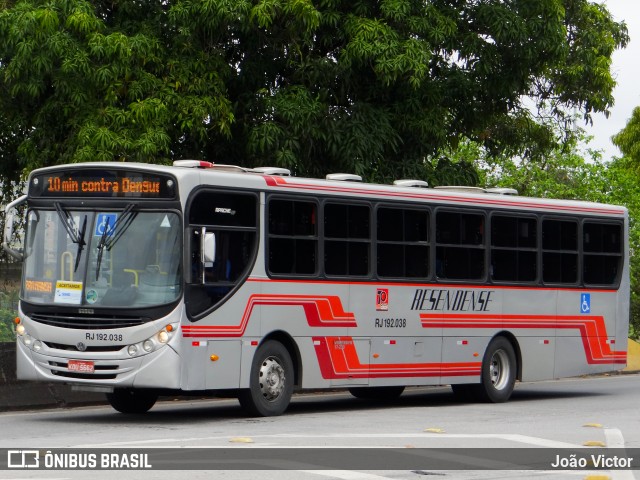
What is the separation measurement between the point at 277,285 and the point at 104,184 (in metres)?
2.57

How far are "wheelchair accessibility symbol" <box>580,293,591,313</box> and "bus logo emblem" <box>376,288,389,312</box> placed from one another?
4819 millimetres

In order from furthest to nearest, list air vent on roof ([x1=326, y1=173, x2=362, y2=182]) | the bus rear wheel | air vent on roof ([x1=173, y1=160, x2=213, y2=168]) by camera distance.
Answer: the bus rear wheel
air vent on roof ([x1=326, y1=173, x2=362, y2=182])
air vent on roof ([x1=173, y1=160, x2=213, y2=168])

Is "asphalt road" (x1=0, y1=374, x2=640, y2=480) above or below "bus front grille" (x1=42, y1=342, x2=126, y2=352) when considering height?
below

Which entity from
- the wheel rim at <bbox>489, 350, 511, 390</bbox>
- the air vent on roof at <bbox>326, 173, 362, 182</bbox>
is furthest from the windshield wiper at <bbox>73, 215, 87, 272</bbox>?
the wheel rim at <bbox>489, 350, 511, 390</bbox>

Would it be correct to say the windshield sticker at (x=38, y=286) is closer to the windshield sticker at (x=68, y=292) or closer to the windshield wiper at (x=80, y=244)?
the windshield sticker at (x=68, y=292)

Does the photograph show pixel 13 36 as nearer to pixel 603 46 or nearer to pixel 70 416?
pixel 70 416

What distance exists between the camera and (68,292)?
16.3 m

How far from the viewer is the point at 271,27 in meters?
21.9

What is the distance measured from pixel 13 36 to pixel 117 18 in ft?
7.32

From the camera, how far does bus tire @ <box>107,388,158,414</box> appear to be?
57.9ft

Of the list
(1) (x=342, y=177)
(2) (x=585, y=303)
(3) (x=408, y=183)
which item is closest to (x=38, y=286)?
(1) (x=342, y=177)

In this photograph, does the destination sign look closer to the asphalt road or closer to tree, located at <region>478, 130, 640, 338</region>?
the asphalt road

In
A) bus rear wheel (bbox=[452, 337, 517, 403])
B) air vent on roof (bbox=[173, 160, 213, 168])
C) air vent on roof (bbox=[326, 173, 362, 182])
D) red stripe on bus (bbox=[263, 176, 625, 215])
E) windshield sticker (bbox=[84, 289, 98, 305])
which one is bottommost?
bus rear wheel (bbox=[452, 337, 517, 403])

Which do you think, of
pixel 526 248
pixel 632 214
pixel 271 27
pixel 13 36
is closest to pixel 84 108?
pixel 13 36
